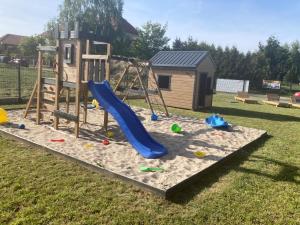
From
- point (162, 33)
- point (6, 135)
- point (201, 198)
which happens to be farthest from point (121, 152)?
point (162, 33)

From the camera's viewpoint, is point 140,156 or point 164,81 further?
point 164,81

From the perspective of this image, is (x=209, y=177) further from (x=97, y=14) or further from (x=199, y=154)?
(x=97, y=14)

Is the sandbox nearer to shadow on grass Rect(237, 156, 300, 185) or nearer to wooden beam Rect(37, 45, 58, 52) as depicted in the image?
shadow on grass Rect(237, 156, 300, 185)

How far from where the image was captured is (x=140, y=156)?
633cm

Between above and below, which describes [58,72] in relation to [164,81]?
above

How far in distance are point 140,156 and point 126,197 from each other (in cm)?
196

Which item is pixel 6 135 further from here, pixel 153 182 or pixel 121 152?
pixel 153 182

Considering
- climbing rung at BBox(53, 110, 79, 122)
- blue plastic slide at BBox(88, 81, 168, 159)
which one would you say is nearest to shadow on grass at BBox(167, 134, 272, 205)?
blue plastic slide at BBox(88, 81, 168, 159)

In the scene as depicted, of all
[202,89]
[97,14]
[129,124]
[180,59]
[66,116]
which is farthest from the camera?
[97,14]

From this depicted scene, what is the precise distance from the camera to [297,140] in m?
9.34

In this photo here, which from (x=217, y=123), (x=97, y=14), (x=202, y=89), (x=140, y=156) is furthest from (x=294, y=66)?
(x=140, y=156)

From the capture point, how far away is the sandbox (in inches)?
204

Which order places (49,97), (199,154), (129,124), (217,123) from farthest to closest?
(217,123)
(49,97)
(129,124)
(199,154)

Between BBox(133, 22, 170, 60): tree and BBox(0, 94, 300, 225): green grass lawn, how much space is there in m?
39.1
